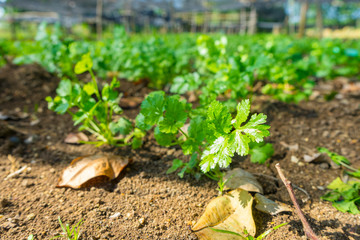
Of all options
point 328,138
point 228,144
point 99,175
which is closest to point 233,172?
point 228,144

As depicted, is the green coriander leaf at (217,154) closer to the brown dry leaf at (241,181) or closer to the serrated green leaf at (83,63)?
the brown dry leaf at (241,181)

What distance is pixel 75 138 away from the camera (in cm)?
197

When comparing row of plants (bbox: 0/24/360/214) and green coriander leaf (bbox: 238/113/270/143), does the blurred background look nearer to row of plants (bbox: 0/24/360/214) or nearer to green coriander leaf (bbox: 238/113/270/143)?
row of plants (bbox: 0/24/360/214)

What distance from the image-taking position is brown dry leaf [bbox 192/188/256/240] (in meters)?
1.19

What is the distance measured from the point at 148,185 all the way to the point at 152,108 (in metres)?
0.48

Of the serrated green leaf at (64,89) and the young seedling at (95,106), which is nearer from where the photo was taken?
the young seedling at (95,106)

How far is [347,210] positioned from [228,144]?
0.77m

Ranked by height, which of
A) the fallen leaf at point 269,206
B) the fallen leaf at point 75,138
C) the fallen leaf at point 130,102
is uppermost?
the fallen leaf at point 130,102

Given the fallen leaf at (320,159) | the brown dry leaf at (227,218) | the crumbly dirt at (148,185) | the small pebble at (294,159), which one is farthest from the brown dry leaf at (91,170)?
the fallen leaf at (320,159)

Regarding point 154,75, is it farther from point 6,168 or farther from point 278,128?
point 6,168

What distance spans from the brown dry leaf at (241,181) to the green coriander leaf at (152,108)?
503 mm

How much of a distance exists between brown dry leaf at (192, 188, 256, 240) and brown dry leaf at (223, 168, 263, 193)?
0.15ft

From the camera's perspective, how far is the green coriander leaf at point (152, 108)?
1298 mm

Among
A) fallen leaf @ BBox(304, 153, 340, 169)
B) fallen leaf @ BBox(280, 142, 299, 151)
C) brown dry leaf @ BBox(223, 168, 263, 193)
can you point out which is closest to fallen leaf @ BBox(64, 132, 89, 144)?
brown dry leaf @ BBox(223, 168, 263, 193)
